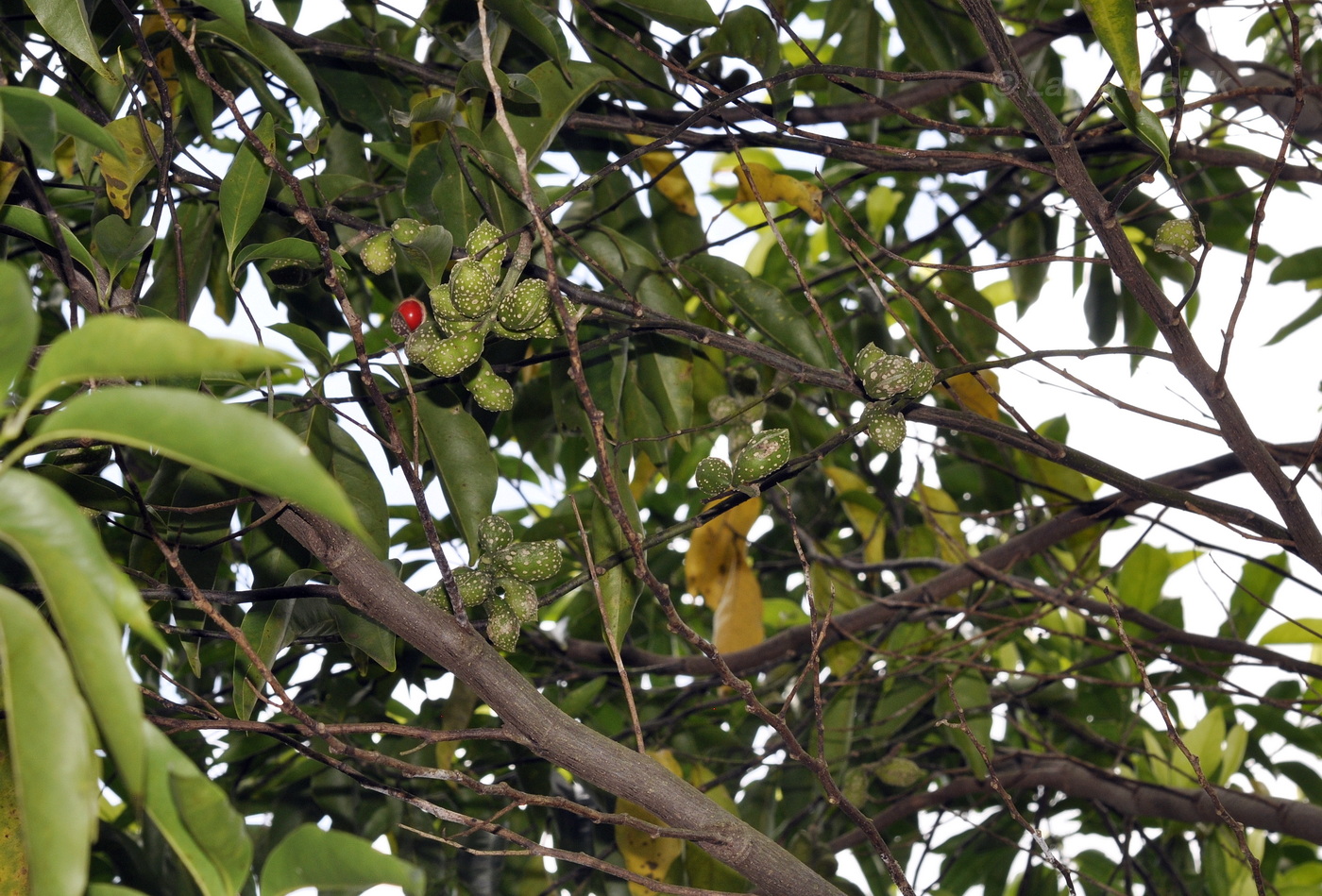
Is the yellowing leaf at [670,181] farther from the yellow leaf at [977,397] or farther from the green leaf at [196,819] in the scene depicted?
the green leaf at [196,819]

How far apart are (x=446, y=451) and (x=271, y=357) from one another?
0.79 metres

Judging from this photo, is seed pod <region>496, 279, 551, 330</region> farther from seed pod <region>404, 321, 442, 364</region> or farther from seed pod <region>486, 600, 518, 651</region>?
seed pod <region>486, 600, 518, 651</region>

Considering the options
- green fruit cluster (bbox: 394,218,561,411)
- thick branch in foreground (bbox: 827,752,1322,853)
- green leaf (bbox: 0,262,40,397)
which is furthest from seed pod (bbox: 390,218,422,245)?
thick branch in foreground (bbox: 827,752,1322,853)

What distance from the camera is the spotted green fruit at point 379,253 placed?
3.49ft

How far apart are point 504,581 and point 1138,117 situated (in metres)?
0.77

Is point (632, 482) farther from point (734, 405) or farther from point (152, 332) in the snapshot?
point (152, 332)

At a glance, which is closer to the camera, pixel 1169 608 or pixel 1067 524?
pixel 1067 524

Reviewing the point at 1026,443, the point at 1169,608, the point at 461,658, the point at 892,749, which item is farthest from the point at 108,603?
the point at 1169,608

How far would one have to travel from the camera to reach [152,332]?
0.46 m

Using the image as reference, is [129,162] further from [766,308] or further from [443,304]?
[766,308]

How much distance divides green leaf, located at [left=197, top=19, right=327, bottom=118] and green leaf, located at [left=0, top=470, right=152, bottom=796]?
0.81m

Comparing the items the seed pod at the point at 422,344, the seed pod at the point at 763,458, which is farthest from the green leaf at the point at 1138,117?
the seed pod at the point at 422,344

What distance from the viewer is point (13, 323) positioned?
1.60 feet

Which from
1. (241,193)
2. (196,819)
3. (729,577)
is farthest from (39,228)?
(729,577)
